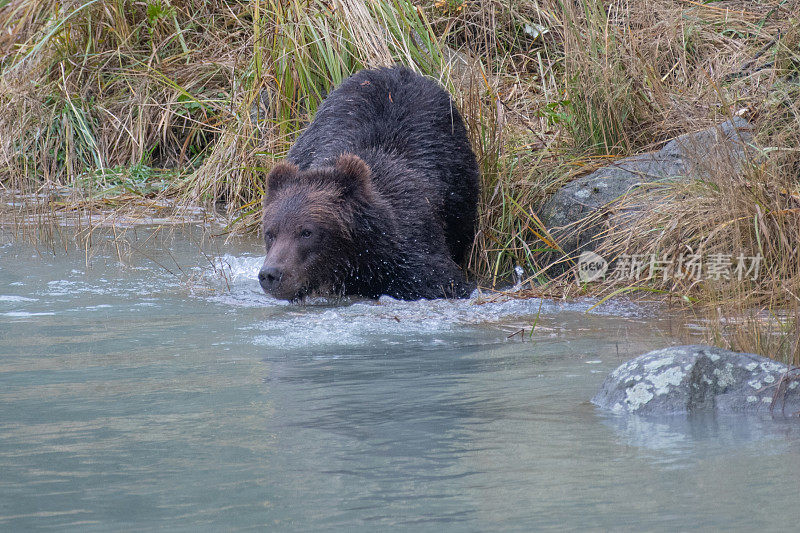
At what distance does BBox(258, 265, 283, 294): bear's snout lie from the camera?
6.04 meters

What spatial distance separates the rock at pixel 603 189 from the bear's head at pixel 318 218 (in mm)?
1341

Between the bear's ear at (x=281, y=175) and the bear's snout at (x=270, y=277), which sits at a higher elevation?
the bear's ear at (x=281, y=175)

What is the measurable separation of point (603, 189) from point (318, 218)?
1.96 meters

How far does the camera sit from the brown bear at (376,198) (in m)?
6.46

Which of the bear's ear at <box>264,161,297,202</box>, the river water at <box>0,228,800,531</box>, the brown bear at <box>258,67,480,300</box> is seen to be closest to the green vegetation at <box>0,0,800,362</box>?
the brown bear at <box>258,67,480,300</box>

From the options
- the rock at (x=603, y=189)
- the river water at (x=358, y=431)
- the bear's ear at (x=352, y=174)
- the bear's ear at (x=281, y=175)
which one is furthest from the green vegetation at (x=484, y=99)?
the bear's ear at (x=281, y=175)

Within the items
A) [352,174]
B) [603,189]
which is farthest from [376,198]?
[603,189]

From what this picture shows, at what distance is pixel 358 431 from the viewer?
3344 mm

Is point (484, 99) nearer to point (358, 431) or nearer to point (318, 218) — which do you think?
point (318, 218)

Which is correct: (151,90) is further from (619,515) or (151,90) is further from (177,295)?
(619,515)

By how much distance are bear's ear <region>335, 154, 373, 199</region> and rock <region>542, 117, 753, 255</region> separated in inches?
52.9

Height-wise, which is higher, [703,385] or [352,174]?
[352,174]

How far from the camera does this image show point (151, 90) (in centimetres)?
1053

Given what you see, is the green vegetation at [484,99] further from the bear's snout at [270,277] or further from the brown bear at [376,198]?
the bear's snout at [270,277]
